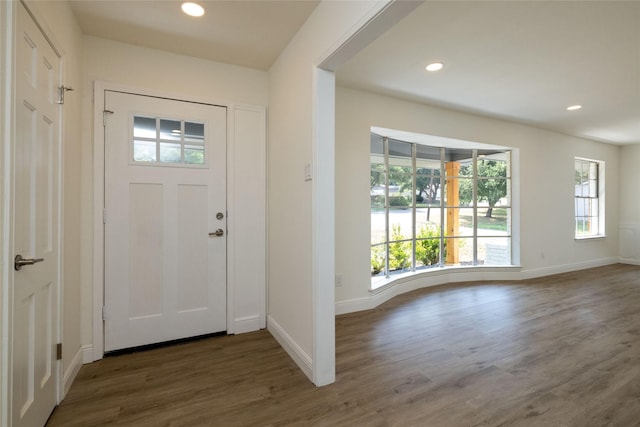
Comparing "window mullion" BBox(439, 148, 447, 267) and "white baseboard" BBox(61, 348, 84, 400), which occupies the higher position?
"window mullion" BBox(439, 148, 447, 267)

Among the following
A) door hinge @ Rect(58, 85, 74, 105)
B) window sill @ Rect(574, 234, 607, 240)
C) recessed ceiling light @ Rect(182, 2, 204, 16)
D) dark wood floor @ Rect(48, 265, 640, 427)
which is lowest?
dark wood floor @ Rect(48, 265, 640, 427)

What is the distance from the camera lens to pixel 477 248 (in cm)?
489

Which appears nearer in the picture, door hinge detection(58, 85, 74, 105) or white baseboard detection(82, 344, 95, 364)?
door hinge detection(58, 85, 74, 105)

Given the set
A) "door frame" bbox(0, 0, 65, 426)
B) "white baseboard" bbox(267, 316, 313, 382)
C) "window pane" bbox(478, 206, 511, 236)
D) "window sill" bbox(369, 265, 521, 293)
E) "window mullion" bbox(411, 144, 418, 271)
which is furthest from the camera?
"window pane" bbox(478, 206, 511, 236)

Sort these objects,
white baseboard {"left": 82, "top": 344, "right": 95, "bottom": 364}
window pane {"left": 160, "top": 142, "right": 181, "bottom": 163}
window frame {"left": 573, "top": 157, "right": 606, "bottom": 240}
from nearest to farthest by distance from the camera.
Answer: white baseboard {"left": 82, "top": 344, "right": 95, "bottom": 364} < window pane {"left": 160, "top": 142, "right": 181, "bottom": 163} < window frame {"left": 573, "top": 157, "right": 606, "bottom": 240}

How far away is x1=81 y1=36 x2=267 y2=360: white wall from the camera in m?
2.41

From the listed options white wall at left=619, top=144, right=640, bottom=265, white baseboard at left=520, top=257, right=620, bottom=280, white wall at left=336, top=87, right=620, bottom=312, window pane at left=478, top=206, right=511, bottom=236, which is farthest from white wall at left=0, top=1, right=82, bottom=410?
white wall at left=619, top=144, right=640, bottom=265

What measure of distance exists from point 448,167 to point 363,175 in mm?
2122

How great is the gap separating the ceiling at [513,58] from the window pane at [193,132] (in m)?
1.52

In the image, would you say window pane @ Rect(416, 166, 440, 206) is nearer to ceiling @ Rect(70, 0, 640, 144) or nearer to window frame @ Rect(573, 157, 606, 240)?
ceiling @ Rect(70, 0, 640, 144)

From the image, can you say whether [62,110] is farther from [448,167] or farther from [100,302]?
[448,167]

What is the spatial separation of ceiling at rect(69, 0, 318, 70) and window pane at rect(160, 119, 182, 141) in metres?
0.63

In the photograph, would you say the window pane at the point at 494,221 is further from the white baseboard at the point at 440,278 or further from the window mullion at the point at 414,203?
the window mullion at the point at 414,203

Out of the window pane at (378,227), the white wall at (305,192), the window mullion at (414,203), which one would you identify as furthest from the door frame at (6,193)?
the window mullion at (414,203)
